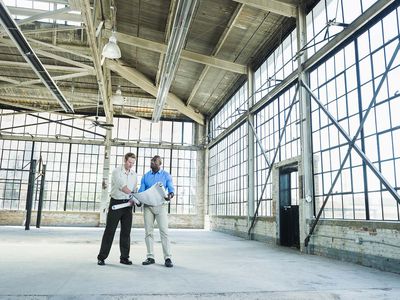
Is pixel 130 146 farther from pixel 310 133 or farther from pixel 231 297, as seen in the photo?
pixel 231 297

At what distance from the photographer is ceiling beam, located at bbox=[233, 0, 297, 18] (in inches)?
342

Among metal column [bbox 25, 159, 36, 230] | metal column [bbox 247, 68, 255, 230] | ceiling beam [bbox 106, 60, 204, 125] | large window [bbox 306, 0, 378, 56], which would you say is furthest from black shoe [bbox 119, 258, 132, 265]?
metal column [bbox 25, 159, 36, 230]

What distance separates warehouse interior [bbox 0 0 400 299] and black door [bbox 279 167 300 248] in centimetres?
4

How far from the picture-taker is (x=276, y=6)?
880 cm

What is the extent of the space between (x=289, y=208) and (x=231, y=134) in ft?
20.7

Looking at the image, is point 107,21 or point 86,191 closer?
point 107,21

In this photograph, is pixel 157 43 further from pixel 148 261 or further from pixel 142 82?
pixel 148 261

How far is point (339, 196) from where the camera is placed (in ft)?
23.3

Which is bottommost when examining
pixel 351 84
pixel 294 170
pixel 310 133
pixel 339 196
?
pixel 339 196

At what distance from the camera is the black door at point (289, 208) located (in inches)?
369

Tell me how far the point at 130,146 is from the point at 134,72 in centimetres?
555

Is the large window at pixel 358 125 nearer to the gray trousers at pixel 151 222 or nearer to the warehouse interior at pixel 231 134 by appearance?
the warehouse interior at pixel 231 134

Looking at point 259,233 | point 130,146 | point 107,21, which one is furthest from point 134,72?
point 259,233

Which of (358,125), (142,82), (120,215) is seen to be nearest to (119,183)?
(120,215)
